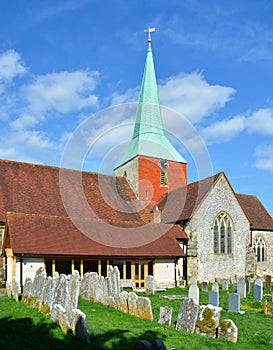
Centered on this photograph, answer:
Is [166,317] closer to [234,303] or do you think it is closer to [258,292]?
[234,303]

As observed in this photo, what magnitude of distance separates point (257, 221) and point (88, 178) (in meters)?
15.8

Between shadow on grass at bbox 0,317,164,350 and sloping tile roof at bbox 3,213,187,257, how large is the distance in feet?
34.7

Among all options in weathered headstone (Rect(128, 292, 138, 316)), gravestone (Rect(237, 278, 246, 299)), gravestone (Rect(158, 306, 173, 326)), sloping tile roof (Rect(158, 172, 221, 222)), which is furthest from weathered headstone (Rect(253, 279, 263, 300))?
sloping tile roof (Rect(158, 172, 221, 222))

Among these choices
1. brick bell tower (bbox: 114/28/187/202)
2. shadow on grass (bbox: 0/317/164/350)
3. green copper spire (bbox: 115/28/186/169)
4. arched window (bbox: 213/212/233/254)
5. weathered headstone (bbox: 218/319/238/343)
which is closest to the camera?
shadow on grass (bbox: 0/317/164/350)

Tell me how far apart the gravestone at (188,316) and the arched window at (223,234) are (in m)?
19.8

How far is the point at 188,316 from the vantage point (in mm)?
10023

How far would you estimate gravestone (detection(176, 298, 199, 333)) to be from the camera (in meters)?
9.86

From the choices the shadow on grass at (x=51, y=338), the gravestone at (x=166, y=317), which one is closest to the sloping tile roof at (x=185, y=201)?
the gravestone at (x=166, y=317)

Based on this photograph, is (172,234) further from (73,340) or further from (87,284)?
(73,340)

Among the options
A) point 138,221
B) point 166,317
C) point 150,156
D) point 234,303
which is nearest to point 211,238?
point 138,221

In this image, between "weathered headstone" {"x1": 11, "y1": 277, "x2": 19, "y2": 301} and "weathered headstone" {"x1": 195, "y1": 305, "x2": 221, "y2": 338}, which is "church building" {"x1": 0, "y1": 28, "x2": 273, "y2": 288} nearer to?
"weathered headstone" {"x1": 11, "y1": 277, "x2": 19, "y2": 301}

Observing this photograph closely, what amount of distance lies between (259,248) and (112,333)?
90.8ft

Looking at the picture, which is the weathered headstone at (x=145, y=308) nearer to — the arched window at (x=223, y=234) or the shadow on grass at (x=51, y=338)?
the shadow on grass at (x=51, y=338)

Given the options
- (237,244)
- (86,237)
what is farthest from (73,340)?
(237,244)
